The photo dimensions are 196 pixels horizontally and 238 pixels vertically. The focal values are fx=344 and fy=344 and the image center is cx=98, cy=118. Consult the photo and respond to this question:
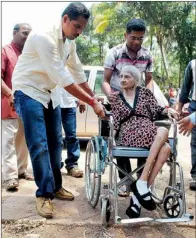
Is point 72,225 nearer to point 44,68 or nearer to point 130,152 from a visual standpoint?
point 130,152

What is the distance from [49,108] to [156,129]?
94 cm

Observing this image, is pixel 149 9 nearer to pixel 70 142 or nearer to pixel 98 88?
pixel 98 88

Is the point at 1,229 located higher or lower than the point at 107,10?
lower

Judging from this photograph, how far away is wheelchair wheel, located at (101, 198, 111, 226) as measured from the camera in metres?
2.60

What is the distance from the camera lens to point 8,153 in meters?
3.59

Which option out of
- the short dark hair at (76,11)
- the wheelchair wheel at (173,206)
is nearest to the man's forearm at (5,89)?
the short dark hair at (76,11)

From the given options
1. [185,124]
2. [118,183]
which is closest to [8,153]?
[118,183]

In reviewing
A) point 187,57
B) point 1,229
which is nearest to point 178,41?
point 187,57

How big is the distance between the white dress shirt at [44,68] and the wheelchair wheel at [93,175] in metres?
A: 0.52

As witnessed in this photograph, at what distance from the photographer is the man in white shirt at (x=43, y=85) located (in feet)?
8.83

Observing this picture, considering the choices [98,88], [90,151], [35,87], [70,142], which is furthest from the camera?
[98,88]

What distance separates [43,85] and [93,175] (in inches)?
36.8

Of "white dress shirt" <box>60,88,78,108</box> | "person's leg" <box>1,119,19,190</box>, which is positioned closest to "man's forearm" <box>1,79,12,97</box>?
"person's leg" <box>1,119,19,190</box>

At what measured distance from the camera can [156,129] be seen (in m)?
2.94
